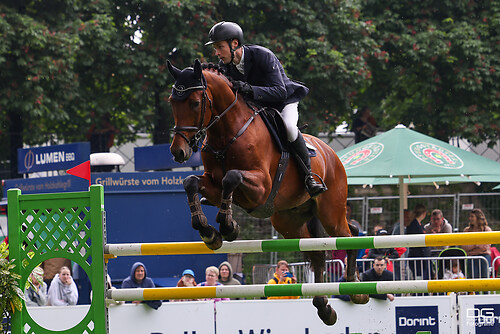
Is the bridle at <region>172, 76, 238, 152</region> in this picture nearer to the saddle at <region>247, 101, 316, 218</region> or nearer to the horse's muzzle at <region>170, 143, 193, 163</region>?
the horse's muzzle at <region>170, 143, 193, 163</region>

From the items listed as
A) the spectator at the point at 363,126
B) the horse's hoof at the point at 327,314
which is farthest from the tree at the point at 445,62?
the horse's hoof at the point at 327,314

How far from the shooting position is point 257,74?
555 cm

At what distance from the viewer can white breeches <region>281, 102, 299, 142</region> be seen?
18.3 ft

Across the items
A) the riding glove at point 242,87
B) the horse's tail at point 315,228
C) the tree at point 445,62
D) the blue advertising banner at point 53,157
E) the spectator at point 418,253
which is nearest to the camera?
the riding glove at point 242,87

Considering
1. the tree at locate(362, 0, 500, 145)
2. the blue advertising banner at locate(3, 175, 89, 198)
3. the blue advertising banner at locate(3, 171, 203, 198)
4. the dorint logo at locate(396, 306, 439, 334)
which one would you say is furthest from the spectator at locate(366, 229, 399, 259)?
the tree at locate(362, 0, 500, 145)

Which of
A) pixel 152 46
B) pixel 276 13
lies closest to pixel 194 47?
pixel 152 46

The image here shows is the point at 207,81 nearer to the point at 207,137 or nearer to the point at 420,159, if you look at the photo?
the point at 207,137

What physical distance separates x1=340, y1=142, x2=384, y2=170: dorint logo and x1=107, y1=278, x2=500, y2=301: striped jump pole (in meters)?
5.20

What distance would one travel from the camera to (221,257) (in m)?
11.3

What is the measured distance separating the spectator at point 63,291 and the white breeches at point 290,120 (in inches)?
171

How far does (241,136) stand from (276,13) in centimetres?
1207

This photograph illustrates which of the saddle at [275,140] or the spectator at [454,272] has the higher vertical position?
the saddle at [275,140]

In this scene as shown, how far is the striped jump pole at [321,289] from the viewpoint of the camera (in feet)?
16.9

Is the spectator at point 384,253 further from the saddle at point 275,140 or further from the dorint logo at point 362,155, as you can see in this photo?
the saddle at point 275,140
